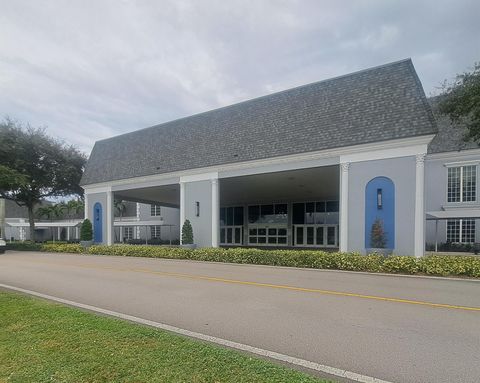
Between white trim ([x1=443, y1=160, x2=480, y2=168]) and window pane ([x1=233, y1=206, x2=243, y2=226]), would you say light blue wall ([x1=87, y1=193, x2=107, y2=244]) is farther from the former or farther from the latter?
white trim ([x1=443, y1=160, x2=480, y2=168])

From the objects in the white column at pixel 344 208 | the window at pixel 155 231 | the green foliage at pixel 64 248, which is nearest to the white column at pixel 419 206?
the white column at pixel 344 208

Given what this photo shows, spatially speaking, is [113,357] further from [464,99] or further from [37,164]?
[37,164]

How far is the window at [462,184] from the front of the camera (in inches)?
948

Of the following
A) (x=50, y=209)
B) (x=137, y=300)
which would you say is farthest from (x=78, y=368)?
(x=50, y=209)

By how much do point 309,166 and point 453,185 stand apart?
1368 centimetres

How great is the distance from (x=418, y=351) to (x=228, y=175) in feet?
52.9

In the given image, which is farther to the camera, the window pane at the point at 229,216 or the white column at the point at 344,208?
the window pane at the point at 229,216

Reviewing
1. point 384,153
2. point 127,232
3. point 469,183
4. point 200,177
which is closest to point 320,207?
point 469,183

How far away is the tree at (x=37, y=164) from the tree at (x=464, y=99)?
2854cm

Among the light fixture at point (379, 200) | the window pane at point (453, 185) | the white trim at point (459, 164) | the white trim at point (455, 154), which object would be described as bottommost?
the light fixture at point (379, 200)

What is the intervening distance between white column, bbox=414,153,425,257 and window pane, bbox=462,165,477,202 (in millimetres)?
A: 12717

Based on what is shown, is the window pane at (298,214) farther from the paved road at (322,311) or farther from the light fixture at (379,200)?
the paved road at (322,311)

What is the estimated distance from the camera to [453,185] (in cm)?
2489

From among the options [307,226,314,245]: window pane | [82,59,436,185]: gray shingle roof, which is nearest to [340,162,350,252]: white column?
[82,59,436,185]: gray shingle roof
